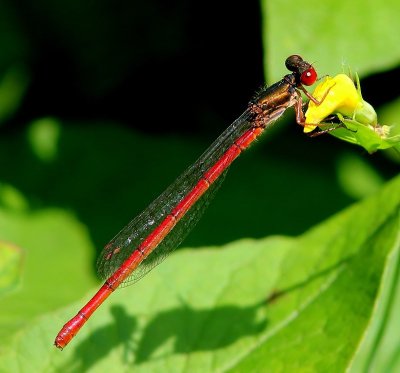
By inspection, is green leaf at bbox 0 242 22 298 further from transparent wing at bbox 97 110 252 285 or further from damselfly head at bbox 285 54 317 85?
damselfly head at bbox 285 54 317 85

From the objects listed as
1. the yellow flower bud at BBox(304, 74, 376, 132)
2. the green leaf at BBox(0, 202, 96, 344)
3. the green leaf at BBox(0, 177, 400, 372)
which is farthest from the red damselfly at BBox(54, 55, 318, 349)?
the yellow flower bud at BBox(304, 74, 376, 132)

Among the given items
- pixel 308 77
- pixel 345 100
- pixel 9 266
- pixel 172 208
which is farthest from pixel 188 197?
pixel 345 100

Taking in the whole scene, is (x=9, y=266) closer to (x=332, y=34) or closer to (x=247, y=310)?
(x=247, y=310)

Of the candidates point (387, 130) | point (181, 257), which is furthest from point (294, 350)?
point (387, 130)

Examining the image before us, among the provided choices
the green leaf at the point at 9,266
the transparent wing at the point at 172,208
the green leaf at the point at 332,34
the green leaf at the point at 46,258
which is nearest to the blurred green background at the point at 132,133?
the green leaf at the point at 46,258

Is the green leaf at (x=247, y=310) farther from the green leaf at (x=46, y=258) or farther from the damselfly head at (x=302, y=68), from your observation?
the green leaf at (x=46, y=258)

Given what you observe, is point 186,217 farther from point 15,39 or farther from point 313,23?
point 15,39
